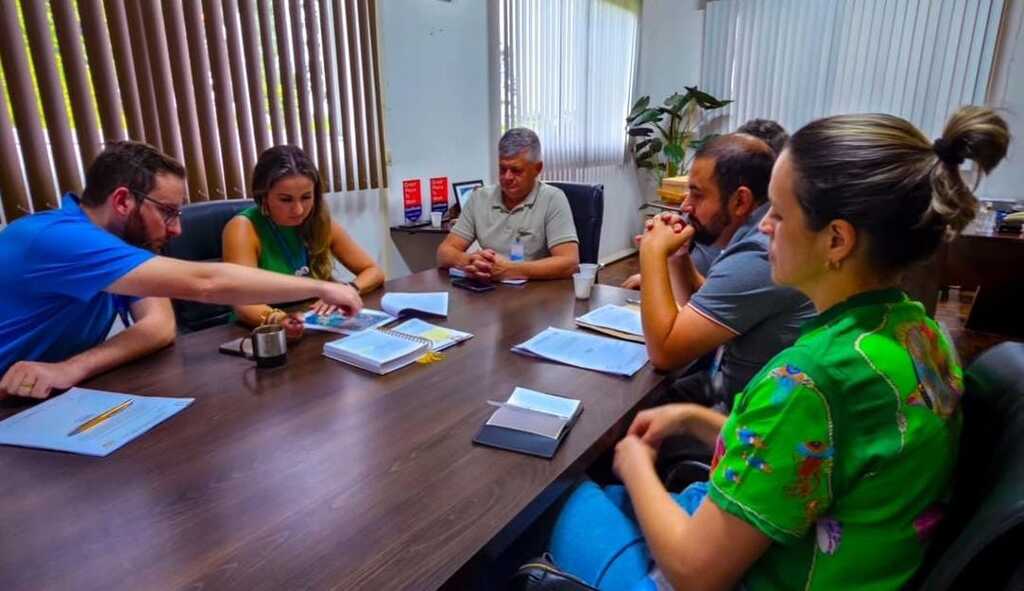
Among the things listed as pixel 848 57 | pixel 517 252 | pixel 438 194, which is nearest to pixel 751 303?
pixel 517 252

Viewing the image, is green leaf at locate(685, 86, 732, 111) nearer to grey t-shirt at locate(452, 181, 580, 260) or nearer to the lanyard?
grey t-shirt at locate(452, 181, 580, 260)

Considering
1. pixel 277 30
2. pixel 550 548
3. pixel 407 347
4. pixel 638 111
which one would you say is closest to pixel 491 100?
pixel 277 30

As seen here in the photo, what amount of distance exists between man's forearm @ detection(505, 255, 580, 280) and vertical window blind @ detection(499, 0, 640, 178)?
6.69 ft

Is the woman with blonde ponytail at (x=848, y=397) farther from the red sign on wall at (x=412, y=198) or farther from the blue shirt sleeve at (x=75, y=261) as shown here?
the red sign on wall at (x=412, y=198)

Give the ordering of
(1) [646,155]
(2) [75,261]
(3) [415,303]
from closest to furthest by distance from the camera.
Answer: (2) [75,261] < (3) [415,303] < (1) [646,155]

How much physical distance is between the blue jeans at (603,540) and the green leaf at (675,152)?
475 cm

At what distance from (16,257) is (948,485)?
1.74 m

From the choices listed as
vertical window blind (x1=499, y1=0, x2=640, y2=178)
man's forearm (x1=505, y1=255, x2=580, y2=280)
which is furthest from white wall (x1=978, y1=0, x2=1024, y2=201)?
man's forearm (x1=505, y1=255, x2=580, y2=280)

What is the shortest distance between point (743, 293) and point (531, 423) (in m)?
0.58

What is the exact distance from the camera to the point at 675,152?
17.5ft

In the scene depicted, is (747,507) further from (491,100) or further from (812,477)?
(491,100)

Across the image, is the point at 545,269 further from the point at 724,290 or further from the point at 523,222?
the point at 724,290

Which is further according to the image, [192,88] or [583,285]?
[192,88]

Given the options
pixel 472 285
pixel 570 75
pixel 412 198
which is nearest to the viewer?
pixel 472 285
